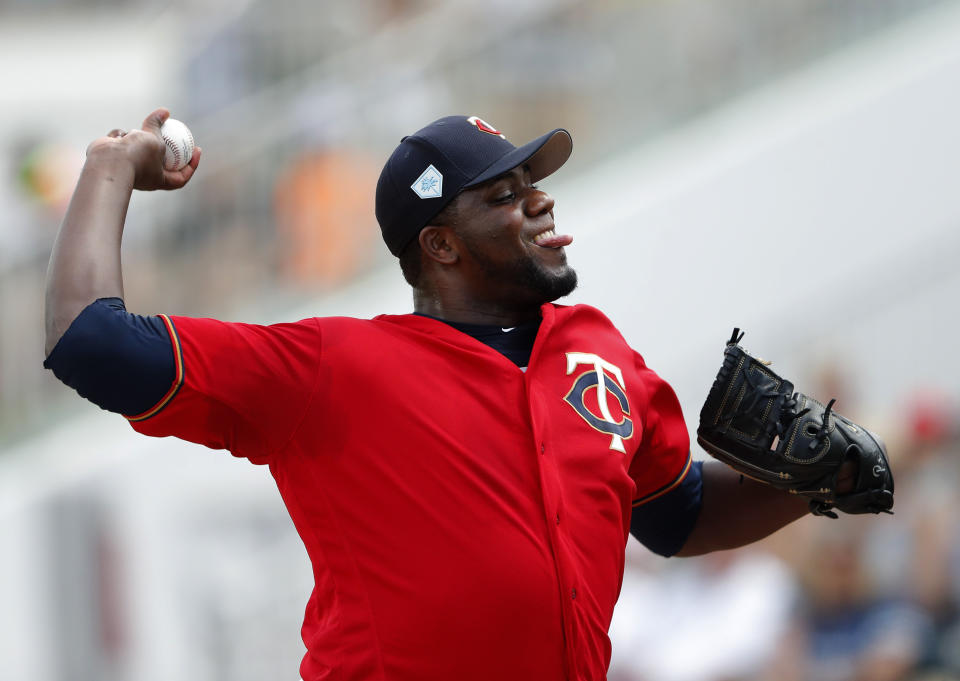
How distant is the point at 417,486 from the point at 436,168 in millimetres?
714

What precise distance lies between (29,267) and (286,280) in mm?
1801

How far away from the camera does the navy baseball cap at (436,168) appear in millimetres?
3016

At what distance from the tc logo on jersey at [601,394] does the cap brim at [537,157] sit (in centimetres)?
44

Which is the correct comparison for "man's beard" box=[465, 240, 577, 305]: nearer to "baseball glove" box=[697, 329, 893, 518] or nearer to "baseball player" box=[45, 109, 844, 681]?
"baseball player" box=[45, 109, 844, 681]

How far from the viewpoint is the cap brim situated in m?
A: 3.01

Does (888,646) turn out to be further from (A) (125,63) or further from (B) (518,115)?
(A) (125,63)

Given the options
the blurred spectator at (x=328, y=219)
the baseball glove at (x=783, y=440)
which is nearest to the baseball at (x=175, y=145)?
the baseball glove at (x=783, y=440)

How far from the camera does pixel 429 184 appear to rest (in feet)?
9.93

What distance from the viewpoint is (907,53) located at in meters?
8.70

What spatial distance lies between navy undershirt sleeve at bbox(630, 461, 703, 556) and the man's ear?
806 mm

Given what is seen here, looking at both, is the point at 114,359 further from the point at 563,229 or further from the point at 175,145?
the point at 563,229

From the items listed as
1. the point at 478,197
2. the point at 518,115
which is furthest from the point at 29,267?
the point at 478,197

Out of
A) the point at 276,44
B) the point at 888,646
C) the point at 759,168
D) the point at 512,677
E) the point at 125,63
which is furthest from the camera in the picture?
the point at 125,63

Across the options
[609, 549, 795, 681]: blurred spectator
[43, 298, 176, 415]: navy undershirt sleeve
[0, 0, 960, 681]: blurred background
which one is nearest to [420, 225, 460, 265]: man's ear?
[43, 298, 176, 415]: navy undershirt sleeve
